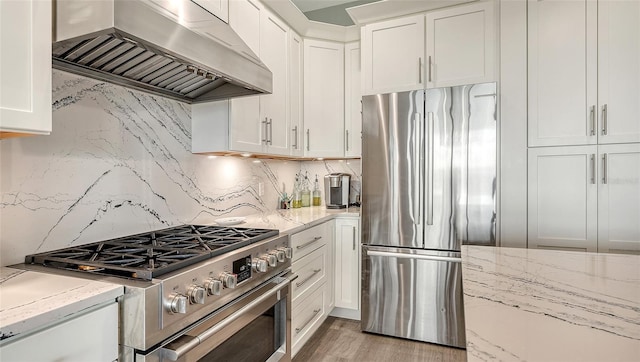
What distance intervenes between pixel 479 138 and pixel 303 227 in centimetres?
137

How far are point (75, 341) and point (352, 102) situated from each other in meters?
2.65

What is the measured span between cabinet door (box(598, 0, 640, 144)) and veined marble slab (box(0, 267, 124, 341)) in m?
2.80

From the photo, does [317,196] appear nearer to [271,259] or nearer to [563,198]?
[271,259]

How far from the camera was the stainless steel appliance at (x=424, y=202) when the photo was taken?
2336 millimetres

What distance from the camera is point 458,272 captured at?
2.38 meters

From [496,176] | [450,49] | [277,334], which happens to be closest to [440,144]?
[496,176]

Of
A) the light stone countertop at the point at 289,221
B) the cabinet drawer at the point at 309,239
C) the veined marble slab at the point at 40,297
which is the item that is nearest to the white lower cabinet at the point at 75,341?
the veined marble slab at the point at 40,297

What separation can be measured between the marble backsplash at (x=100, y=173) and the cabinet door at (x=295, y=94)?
2.35 feet

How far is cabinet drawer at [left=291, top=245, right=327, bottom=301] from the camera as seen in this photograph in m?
2.15

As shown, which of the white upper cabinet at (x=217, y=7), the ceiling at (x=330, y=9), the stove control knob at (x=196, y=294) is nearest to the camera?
the stove control knob at (x=196, y=294)

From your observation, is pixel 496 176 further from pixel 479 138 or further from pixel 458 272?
pixel 458 272

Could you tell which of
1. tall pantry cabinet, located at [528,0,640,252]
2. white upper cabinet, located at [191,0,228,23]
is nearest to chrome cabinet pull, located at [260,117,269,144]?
white upper cabinet, located at [191,0,228,23]

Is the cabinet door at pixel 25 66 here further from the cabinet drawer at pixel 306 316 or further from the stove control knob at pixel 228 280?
the cabinet drawer at pixel 306 316

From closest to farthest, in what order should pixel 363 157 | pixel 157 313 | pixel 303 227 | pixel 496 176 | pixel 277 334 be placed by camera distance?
pixel 157 313 → pixel 277 334 → pixel 303 227 → pixel 496 176 → pixel 363 157
